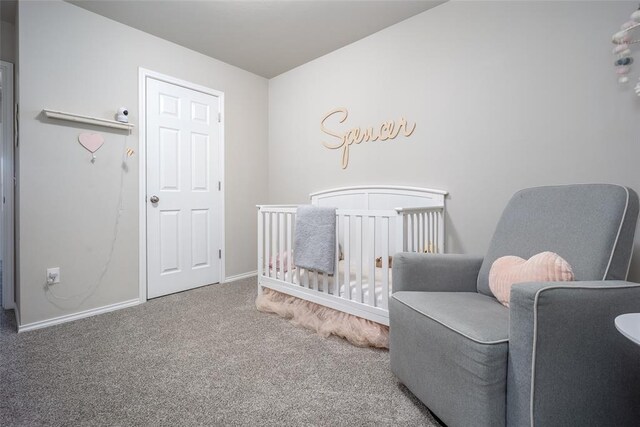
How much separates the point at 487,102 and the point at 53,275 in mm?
3103

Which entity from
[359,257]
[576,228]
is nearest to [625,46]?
[576,228]

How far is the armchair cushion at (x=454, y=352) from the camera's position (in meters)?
0.93

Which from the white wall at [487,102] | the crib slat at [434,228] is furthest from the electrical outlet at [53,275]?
the crib slat at [434,228]

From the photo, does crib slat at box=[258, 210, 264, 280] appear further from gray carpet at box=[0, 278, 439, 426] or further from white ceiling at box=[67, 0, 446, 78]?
white ceiling at box=[67, 0, 446, 78]

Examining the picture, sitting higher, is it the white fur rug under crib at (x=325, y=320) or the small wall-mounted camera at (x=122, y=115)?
the small wall-mounted camera at (x=122, y=115)

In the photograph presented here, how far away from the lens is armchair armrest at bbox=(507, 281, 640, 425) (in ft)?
2.82

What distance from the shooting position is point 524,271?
1186 mm

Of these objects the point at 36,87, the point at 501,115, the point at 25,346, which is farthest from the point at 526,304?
the point at 36,87

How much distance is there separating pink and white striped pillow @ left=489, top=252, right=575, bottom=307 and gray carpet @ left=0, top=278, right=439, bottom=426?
0.59m

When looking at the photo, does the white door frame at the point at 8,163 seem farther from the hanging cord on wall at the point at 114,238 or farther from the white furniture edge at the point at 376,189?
the white furniture edge at the point at 376,189

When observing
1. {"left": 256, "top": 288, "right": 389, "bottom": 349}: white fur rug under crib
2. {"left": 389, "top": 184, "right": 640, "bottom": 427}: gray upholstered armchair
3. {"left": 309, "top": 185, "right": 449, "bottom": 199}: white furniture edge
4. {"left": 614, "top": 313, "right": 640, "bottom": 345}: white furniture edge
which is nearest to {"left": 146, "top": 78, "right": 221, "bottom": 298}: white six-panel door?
{"left": 256, "top": 288, "right": 389, "bottom": 349}: white fur rug under crib

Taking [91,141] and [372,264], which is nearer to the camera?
[372,264]

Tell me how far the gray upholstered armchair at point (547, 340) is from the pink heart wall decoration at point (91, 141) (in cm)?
233

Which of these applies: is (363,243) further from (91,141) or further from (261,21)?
(91,141)
